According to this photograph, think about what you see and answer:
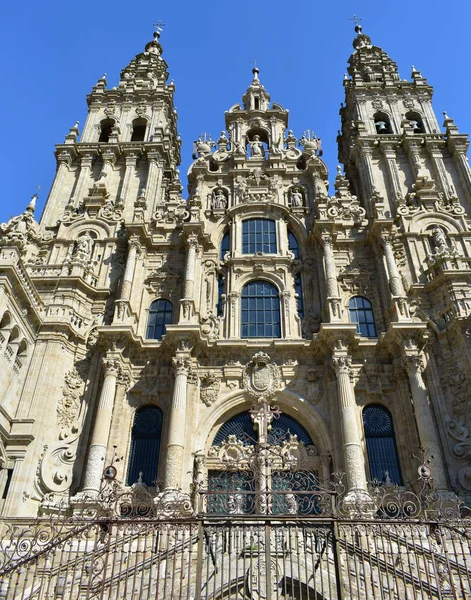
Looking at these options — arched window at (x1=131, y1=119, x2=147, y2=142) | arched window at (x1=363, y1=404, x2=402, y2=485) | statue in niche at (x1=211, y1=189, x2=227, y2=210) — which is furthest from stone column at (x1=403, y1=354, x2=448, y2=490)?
arched window at (x1=131, y1=119, x2=147, y2=142)

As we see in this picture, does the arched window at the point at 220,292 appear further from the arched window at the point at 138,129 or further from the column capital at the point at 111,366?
the arched window at the point at 138,129

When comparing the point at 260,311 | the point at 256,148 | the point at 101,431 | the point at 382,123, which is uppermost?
the point at 382,123

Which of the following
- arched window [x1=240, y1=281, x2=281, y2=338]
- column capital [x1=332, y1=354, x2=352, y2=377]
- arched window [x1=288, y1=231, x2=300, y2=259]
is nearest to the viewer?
column capital [x1=332, y1=354, x2=352, y2=377]

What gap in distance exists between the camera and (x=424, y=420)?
16594 mm

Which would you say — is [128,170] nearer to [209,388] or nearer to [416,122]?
[209,388]

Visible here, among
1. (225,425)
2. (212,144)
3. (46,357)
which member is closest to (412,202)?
(212,144)

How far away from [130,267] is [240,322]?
191 inches

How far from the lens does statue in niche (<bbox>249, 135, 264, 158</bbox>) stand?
26156 mm

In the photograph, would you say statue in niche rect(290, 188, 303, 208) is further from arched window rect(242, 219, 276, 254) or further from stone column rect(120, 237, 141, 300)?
stone column rect(120, 237, 141, 300)

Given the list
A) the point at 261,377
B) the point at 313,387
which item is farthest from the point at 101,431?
the point at 313,387

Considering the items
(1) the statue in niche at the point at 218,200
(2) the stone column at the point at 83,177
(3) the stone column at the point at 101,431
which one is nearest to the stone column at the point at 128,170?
(2) the stone column at the point at 83,177

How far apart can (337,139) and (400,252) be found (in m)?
14.4

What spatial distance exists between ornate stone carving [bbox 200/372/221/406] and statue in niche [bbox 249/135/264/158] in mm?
12071

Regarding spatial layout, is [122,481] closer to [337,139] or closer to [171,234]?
[171,234]
